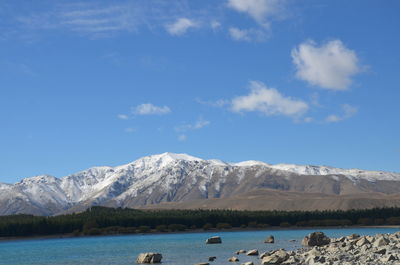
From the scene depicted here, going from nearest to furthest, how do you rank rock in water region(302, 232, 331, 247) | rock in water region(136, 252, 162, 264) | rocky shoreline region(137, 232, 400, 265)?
rocky shoreline region(137, 232, 400, 265) → rock in water region(136, 252, 162, 264) → rock in water region(302, 232, 331, 247)

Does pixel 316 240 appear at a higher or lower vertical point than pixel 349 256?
higher

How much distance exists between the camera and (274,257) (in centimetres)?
6756

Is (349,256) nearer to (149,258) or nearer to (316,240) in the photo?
(149,258)

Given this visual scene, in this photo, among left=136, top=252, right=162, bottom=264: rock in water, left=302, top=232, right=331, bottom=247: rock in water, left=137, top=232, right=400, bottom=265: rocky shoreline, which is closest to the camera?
left=137, top=232, right=400, bottom=265: rocky shoreline

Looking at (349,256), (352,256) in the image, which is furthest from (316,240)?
(352,256)

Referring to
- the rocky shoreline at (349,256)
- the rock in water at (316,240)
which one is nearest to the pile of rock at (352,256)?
the rocky shoreline at (349,256)

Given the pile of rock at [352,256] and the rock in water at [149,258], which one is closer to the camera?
the pile of rock at [352,256]

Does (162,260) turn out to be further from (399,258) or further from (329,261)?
(399,258)

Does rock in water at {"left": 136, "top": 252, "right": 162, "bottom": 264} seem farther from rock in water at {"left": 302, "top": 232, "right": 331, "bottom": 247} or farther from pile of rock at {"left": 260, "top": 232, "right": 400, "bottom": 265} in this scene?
rock in water at {"left": 302, "top": 232, "right": 331, "bottom": 247}

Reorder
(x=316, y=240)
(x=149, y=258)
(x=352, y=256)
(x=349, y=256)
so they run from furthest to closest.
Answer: (x=316, y=240) → (x=149, y=258) → (x=349, y=256) → (x=352, y=256)

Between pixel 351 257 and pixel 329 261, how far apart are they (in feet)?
19.5

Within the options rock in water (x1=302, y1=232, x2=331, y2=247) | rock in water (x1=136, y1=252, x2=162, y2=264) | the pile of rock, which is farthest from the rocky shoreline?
rock in water (x1=302, y1=232, x2=331, y2=247)

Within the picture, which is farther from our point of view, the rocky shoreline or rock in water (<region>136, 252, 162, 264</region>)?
rock in water (<region>136, 252, 162, 264</region>)

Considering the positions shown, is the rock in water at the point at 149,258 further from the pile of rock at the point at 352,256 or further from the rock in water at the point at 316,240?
the rock in water at the point at 316,240
